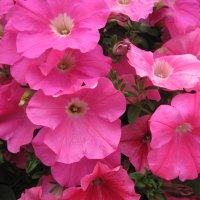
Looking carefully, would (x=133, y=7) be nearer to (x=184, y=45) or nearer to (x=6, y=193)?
(x=184, y=45)

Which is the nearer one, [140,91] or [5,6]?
[140,91]

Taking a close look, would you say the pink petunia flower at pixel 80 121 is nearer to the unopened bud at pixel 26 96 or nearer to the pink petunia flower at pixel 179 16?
the unopened bud at pixel 26 96

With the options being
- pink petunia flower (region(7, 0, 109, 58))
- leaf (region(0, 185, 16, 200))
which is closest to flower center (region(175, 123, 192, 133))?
pink petunia flower (region(7, 0, 109, 58))

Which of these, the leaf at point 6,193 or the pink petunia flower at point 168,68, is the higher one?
the pink petunia flower at point 168,68

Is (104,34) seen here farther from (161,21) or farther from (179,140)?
(179,140)

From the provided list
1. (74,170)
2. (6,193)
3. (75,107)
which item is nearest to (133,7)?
(75,107)

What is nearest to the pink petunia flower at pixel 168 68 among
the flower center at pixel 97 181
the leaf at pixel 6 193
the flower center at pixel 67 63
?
the flower center at pixel 67 63
